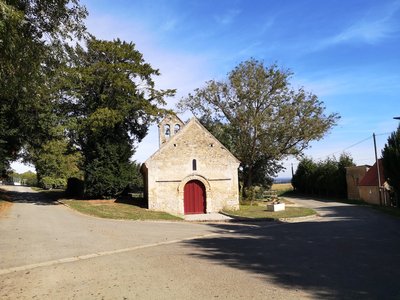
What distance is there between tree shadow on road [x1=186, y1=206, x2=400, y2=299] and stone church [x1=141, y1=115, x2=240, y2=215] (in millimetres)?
15109

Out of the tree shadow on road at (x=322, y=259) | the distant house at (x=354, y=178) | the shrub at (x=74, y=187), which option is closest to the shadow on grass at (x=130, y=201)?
the shrub at (x=74, y=187)

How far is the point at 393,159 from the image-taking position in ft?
85.5

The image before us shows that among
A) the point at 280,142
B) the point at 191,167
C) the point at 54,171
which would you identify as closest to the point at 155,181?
the point at 191,167

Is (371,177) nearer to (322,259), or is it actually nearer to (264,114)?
(264,114)

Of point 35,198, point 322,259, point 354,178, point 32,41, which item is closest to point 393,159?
point 322,259

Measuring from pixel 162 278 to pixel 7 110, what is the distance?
87.1ft

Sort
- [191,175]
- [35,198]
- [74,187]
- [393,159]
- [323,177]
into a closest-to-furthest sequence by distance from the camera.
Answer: [393,159], [191,175], [35,198], [74,187], [323,177]

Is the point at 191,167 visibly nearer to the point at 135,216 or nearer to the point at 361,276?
the point at 135,216

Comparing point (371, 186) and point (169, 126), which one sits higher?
point (169, 126)

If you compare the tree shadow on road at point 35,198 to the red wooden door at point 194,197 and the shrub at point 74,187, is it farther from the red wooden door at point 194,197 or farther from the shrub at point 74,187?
the red wooden door at point 194,197

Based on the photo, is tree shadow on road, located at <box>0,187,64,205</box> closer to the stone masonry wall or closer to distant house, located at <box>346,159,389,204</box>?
the stone masonry wall

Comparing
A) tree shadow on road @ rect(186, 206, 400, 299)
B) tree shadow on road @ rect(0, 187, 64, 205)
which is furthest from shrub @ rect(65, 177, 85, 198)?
tree shadow on road @ rect(186, 206, 400, 299)

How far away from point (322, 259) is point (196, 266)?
3.29 meters

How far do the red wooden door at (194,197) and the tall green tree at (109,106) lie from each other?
5.44 meters
